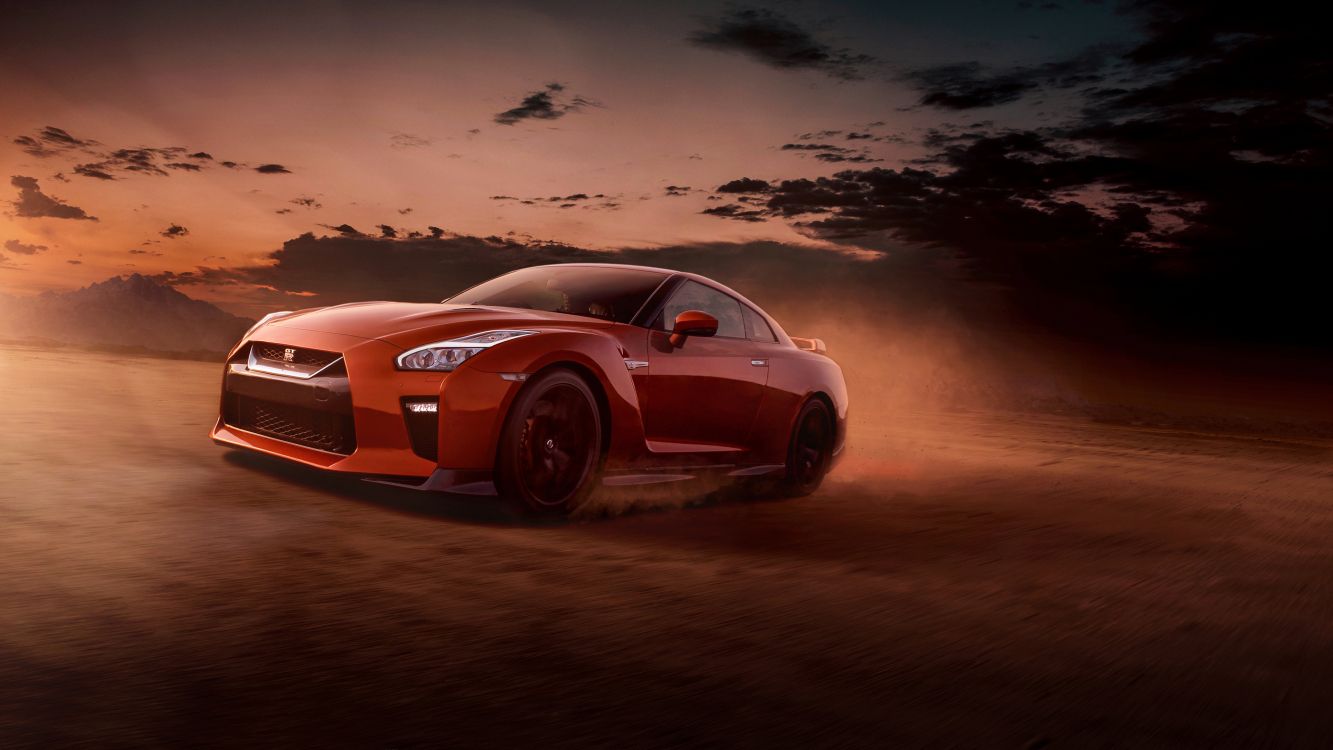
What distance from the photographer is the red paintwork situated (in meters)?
5.69

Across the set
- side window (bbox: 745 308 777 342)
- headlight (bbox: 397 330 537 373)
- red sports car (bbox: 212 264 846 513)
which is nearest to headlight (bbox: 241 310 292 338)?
red sports car (bbox: 212 264 846 513)

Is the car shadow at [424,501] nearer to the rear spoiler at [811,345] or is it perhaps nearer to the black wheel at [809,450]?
the black wheel at [809,450]

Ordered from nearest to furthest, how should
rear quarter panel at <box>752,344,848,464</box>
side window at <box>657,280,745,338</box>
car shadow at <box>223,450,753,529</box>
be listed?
car shadow at <box>223,450,753,529</box> < side window at <box>657,280,745,338</box> < rear quarter panel at <box>752,344,848,464</box>

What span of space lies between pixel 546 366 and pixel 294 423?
139cm

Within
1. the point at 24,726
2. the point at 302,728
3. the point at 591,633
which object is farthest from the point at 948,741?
the point at 24,726

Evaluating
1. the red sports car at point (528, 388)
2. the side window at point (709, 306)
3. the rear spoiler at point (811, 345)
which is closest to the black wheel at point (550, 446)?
the red sports car at point (528, 388)

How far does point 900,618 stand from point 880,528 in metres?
2.52

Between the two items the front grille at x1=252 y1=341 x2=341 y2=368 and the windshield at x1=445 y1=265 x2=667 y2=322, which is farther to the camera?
the windshield at x1=445 y1=265 x2=667 y2=322

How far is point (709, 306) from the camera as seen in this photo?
7.72 metres

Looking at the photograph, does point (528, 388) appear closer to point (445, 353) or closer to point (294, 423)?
point (445, 353)

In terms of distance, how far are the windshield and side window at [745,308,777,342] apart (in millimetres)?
862

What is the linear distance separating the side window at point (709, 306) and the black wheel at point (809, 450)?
2.99ft

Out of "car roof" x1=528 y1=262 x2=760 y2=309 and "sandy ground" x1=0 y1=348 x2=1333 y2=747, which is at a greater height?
"car roof" x1=528 y1=262 x2=760 y2=309

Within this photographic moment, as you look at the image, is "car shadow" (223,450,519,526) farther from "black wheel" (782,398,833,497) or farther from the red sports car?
"black wheel" (782,398,833,497)
